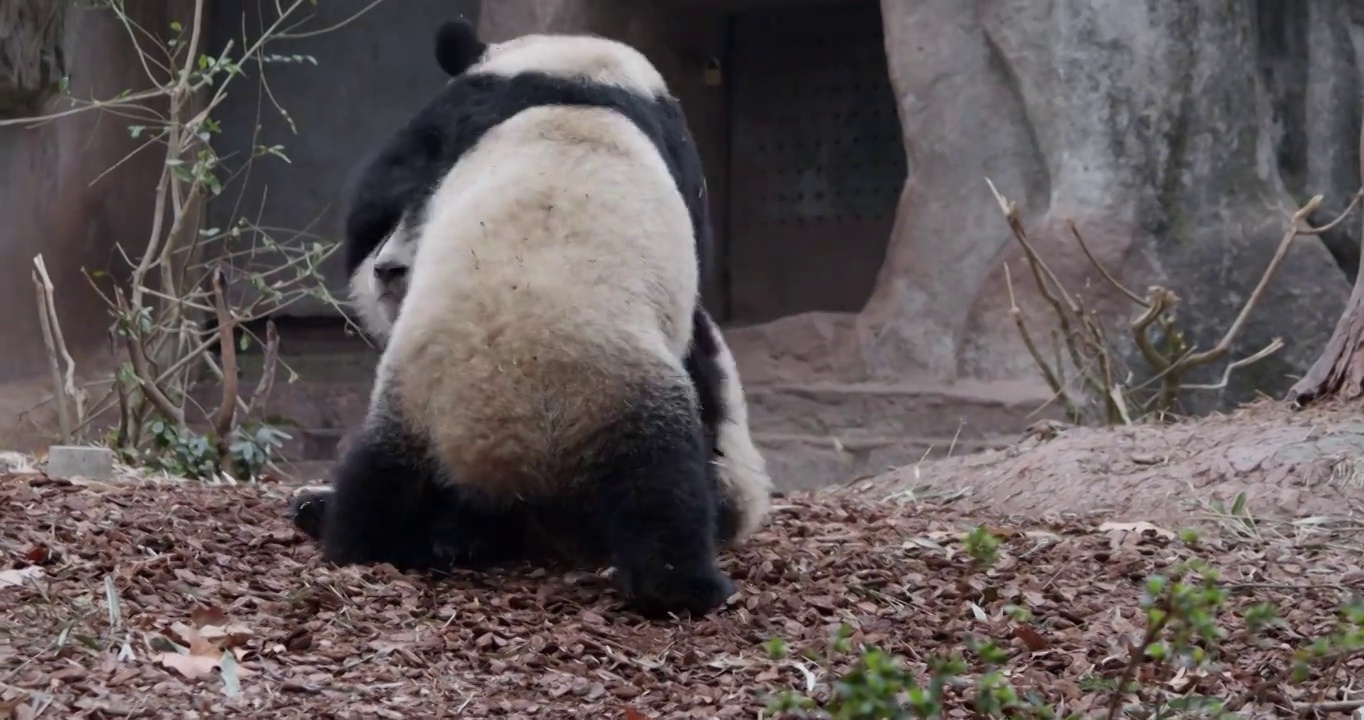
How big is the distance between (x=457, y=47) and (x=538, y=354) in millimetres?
936

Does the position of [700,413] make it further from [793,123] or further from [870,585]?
[793,123]

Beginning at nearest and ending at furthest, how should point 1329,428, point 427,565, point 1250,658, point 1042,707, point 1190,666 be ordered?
point 1042,707
point 1190,666
point 1250,658
point 427,565
point 1329,428

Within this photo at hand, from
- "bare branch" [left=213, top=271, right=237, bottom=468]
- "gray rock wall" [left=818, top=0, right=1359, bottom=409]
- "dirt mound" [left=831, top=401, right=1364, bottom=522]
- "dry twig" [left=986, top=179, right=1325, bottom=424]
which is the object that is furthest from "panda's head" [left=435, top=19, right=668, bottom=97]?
"gray rock wall" [left=818, top=0, right=1359, bottom=409]

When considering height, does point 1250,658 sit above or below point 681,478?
below

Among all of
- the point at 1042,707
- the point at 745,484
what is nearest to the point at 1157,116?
the point at 745,484

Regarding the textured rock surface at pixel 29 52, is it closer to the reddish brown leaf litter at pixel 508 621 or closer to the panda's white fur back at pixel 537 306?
the reddish brown leaf litter at pixel 508 621

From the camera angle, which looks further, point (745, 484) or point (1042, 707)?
point (745, 484)

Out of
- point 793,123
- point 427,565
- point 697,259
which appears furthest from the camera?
point 793,123

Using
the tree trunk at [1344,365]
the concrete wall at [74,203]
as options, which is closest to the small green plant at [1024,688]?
the tree trunk at [1344,365]

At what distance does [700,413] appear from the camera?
363cm

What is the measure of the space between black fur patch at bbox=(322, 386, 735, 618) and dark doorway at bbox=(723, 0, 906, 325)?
652 centimetres

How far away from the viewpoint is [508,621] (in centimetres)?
314

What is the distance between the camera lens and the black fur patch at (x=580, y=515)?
318 centimetres

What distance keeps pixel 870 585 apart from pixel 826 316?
16.6 feet
